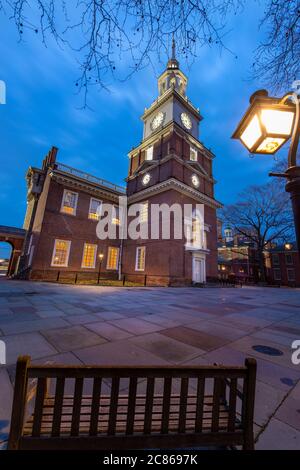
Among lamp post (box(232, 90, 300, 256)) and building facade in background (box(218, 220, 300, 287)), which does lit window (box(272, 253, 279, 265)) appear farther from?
lamp post (box(232, 90, 300, 256))

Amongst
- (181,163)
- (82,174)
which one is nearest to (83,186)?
(82,174)

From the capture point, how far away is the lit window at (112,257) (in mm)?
21906

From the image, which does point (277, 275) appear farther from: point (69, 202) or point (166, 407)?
point (166, 407)

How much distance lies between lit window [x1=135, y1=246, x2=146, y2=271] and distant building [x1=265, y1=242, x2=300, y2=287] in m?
28.8

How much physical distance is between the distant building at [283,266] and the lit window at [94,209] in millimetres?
33158

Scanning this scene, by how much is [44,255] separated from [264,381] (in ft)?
58.3

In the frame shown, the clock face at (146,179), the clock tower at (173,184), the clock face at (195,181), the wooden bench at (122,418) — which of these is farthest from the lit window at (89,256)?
the wooden bench at (122,418)

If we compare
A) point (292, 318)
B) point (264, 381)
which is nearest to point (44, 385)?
point (264, 381)

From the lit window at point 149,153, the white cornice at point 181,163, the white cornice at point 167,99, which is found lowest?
the white cornice at point 181,163

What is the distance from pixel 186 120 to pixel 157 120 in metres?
3.61

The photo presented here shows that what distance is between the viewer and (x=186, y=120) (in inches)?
1003

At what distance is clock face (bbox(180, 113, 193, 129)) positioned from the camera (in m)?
24.8

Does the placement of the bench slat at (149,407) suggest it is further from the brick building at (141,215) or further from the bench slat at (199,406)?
the brick building at (141,215)
